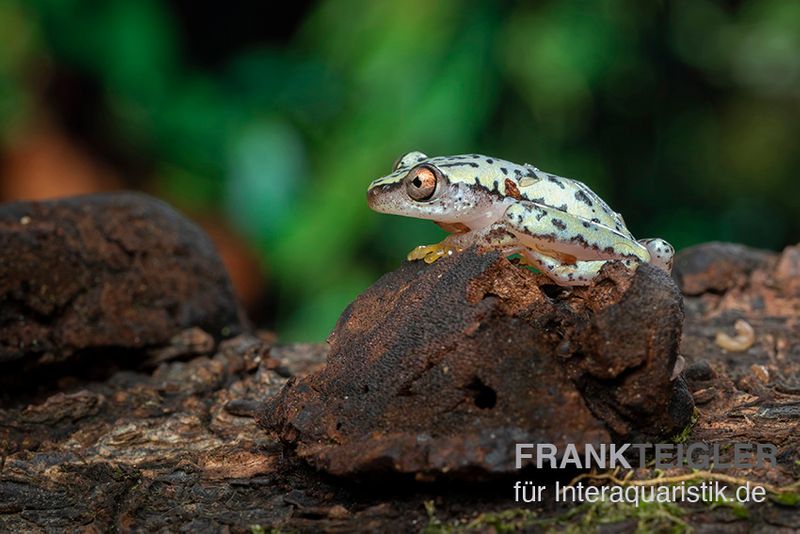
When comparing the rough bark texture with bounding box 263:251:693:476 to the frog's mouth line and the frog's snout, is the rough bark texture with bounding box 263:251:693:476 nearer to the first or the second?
the frog's snout

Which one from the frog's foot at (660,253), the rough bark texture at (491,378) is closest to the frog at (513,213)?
the frog's foot at (660,253)

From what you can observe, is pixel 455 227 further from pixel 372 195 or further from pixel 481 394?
pixel 481 394

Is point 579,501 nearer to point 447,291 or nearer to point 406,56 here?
point 447,291

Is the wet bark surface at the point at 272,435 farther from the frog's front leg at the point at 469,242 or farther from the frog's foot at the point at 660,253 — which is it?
the frog's foot at the point at 660,253

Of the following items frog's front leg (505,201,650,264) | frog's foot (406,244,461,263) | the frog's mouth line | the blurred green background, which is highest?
the blurred green background

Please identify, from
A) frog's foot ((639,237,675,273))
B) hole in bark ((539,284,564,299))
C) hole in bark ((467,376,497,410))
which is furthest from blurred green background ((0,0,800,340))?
hole in bark ((467,376,497,410))

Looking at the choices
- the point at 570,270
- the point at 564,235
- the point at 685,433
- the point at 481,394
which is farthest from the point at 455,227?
the point at 685,433

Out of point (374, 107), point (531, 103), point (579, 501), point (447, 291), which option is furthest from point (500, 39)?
point (579, 501)

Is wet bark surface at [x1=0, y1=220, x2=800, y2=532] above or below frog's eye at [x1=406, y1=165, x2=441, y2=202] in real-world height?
below
